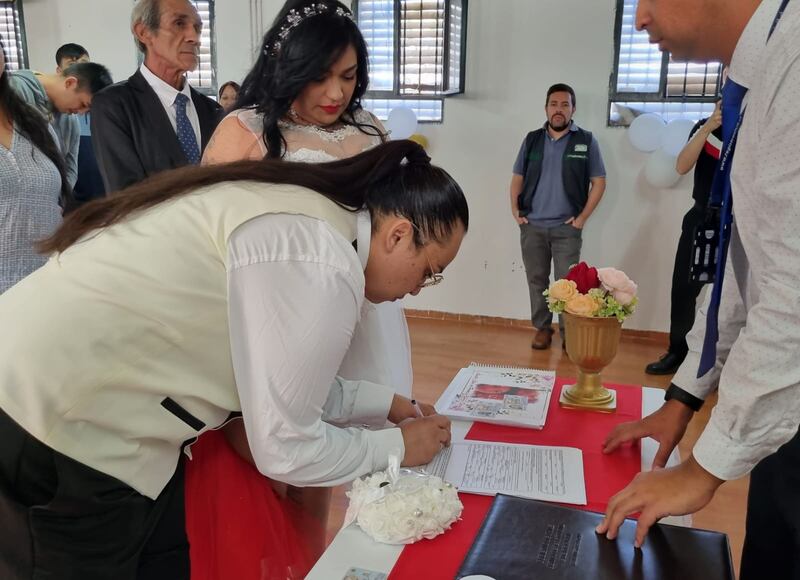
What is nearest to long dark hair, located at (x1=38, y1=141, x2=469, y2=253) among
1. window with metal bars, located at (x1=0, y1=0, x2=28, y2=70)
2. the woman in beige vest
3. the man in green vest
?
the woman in beige vest

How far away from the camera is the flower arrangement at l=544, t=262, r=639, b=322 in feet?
4.65

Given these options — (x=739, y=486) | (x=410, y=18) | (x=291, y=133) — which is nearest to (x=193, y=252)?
(x=291, y=133)

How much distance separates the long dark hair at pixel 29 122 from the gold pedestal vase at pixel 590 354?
1455mm

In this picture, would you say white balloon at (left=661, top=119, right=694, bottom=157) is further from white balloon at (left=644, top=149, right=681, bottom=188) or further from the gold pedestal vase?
the gold pedestal vase

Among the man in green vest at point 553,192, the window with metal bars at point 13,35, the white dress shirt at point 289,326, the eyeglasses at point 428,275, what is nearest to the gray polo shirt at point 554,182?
the man in green vest at point 553,192

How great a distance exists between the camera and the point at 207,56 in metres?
5.05

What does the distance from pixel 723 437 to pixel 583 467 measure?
39cm

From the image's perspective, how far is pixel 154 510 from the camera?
976mm

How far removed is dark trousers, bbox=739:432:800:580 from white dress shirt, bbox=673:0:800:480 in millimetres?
150

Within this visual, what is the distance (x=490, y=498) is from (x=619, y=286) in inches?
24.3

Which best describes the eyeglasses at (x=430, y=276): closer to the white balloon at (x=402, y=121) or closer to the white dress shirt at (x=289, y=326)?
the white dress shirt at (x=289, y=326)

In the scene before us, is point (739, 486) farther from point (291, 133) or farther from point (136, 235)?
point (136, 235)

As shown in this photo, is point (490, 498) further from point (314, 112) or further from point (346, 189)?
point (314, 112)

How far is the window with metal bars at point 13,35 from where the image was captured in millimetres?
5344
